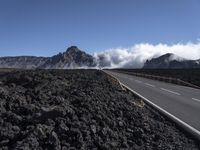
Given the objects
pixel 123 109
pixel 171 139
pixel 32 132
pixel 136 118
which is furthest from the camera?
pixel 123 109

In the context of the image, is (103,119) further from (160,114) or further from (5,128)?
(160,114)

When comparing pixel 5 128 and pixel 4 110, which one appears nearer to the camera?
pixel 5 128

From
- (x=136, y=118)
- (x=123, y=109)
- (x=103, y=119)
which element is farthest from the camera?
(x=123, y=109)

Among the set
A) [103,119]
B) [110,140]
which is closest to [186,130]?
[103,119]

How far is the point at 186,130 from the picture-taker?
1060 cm

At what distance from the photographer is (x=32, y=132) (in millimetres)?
7945

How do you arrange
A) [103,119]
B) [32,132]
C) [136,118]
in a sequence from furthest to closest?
[136,118] → [103,119] → [32,132]

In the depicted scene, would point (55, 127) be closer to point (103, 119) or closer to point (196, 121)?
point (103, 119)

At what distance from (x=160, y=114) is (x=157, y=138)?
413 cm

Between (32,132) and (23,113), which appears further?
(23,113)

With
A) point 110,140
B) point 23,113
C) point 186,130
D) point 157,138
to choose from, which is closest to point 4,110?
point 23,113

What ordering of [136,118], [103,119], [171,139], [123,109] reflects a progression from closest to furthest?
[171,139] → [103,119] → [136,118] → [123,109]

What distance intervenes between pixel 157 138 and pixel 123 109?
331 cm

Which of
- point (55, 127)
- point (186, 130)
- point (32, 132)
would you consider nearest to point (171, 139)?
point (186, 130)
